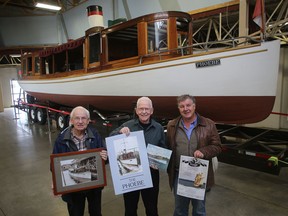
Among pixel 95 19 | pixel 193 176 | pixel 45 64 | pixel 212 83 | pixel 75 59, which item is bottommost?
pixel 193 176

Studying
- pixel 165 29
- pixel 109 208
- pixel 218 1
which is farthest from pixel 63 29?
pixel 109 208

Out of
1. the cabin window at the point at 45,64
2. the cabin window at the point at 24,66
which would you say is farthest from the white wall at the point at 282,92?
the cabin window at the point at 24,66

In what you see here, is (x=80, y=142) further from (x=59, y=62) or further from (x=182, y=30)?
(x=59, y=62)

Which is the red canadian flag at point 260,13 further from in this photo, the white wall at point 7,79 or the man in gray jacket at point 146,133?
the white wall at point 7,79

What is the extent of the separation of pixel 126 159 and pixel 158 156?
23 centimetres

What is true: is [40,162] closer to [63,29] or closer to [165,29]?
[165,29]

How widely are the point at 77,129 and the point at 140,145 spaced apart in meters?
0.48

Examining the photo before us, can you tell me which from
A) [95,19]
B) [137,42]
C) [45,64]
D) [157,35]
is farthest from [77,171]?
[45,64]

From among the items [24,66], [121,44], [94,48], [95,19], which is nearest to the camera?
[94,48]

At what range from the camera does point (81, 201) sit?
180 cm

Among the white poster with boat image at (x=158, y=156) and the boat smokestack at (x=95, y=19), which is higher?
the boat smokestack at (x=95, y=19)

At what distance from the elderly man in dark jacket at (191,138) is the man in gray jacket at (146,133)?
102 millimetres

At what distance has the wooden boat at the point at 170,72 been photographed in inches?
115

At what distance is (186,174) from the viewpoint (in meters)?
1.58
